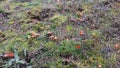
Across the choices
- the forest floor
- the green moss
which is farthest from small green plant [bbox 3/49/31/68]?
the green moss

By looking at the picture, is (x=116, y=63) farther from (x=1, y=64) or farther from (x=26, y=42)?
(x=1, y=64)

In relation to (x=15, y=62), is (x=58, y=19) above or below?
above

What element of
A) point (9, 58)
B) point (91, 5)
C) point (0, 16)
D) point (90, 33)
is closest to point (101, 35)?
point (90, 33)

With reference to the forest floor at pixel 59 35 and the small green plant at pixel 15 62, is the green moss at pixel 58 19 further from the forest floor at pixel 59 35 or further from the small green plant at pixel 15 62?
the small green plant at pixel 15 62

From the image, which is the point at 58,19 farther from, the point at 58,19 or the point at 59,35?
the point at 59,35

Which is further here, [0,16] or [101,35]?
[0,16]

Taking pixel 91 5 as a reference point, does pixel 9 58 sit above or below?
below

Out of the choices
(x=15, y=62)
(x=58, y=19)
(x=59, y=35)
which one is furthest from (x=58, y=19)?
(x=15, y=62)

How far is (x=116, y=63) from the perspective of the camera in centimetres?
319

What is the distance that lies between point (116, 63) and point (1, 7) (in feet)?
8.19

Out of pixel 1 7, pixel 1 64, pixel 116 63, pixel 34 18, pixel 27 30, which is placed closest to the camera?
pixel 1 64

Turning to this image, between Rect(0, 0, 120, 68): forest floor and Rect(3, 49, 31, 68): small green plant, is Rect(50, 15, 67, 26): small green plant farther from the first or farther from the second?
Rect(3, 49, 31, 68): small green plant

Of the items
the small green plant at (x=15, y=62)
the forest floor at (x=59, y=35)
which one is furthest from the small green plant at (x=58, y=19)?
the small green plant at (x=15, y=62)

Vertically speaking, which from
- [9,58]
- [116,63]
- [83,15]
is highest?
[83,15]
